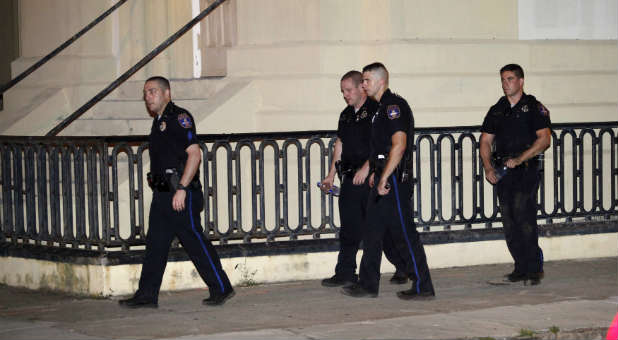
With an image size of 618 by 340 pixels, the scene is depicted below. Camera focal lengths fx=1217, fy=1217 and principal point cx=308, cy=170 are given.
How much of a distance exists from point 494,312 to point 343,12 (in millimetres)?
4188

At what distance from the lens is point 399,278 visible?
35.0 feet

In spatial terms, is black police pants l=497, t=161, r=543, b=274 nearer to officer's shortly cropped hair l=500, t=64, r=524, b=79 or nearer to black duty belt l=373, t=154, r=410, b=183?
officer's shortly cropped hair l=500, t=64, r=524, b=79

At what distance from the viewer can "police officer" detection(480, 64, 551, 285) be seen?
10.4 meters

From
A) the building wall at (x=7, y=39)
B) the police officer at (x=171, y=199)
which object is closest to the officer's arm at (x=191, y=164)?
the police officer at (x=171, y=199)

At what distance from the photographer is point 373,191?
9.70m

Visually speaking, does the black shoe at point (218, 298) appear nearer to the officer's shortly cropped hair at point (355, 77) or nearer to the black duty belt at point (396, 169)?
the black duty belt at point (396, 169)

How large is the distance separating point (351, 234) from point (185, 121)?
1945 millimetres

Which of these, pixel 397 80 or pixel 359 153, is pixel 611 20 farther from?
pixel 359 153

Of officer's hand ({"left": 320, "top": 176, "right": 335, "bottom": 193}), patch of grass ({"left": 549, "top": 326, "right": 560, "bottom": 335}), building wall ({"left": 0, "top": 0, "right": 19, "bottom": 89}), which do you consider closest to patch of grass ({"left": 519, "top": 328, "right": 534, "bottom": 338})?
patch of grass ({"left": 549, "top": 326, "right": 560, "bottom": 335})

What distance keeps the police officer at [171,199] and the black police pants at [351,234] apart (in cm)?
133

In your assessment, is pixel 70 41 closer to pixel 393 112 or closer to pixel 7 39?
pixel 7 39

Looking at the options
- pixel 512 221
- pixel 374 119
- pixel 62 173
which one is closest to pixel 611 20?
pixel 512 221

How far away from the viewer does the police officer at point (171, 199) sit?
9406 millimetres

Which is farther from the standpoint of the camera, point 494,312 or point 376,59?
point 376,59
